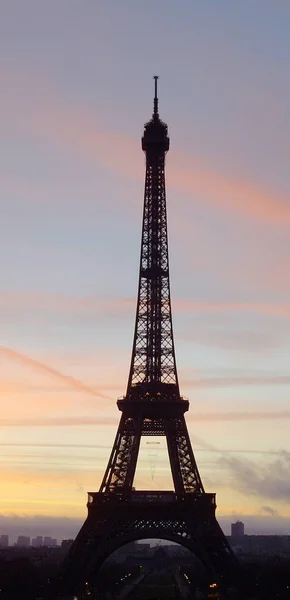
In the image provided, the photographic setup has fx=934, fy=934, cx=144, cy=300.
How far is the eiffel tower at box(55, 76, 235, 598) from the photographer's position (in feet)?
294

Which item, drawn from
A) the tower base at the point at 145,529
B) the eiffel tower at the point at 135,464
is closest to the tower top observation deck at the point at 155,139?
the eiffel tower at the point at 135,464

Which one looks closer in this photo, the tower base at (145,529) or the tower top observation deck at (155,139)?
the tower base at (145,529)

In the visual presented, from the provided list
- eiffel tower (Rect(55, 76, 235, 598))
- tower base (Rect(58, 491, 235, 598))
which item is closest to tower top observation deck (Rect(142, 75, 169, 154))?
eiffel tower (Rect(55, 76, 235, 598))

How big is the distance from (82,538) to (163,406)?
15219mm

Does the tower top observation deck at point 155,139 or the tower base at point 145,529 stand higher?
the tower top observation deck at point 155,139

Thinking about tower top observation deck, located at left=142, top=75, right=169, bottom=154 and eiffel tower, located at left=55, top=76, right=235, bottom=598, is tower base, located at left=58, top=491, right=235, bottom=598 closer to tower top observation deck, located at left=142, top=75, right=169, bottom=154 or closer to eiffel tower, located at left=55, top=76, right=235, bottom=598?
eiffel tower, located at left=55, top=76, right=235, bottom=598

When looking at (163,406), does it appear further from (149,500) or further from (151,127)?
(151,127)

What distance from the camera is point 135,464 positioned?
94.8 metres

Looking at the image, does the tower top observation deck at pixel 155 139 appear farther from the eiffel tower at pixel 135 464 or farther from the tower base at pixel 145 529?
the tower base at pixel 145 529

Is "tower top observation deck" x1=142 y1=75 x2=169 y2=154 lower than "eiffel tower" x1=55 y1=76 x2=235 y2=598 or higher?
higher

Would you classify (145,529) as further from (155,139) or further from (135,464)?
(155,139)

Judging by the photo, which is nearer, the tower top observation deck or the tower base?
the tower base

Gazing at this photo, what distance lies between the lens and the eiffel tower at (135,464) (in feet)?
294

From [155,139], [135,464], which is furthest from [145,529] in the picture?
[155,139]
